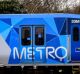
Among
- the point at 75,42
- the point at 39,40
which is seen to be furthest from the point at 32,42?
the point at 75,42

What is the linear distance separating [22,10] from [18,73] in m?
13.1

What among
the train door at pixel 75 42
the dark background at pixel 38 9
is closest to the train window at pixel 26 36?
the dark background at pixel 38 9

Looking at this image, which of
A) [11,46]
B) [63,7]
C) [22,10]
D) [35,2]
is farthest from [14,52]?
[63,7]

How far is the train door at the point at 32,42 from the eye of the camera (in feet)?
66.0

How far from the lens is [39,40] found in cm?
2012

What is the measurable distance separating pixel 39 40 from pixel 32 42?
0.37m

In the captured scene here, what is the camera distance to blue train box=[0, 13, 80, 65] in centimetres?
2016

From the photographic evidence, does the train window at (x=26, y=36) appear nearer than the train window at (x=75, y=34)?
Yes

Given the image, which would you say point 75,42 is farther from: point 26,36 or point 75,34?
point 26,36

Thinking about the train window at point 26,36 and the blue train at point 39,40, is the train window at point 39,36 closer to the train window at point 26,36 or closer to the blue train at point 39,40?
the blue train at point 39,40

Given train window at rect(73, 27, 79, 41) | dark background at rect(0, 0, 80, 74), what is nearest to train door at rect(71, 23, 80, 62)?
train window at rect(73, 27, 79, 41)

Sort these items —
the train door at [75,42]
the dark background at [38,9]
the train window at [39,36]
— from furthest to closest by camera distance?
the dark background at [38,9]
the train door at [75,42]
the train window at [39,36]

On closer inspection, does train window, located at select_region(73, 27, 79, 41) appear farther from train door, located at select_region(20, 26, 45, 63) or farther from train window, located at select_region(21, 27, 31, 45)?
train window, located at select_region(21, 27, 31, 45)

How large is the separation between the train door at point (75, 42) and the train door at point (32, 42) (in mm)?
1503
